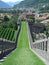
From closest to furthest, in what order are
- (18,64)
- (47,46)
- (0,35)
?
1. (18,64)
2. (47,46)
3. (0,35)

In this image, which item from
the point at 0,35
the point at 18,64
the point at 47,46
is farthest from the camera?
the point at 0,35

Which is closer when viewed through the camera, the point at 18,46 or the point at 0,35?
the point at 18,46

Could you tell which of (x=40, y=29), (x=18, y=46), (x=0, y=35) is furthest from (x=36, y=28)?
(x=18, y=46)

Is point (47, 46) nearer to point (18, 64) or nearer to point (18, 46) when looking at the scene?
point (18, 64)

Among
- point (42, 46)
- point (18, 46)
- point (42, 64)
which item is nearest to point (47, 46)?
point (42, 46)

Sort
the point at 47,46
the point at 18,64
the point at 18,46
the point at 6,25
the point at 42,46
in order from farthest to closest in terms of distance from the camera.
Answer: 1. the point at 6,25
2. the point at 18,46
3. the point at 42,46
4. the point at 47,46
5. the point at 18,64

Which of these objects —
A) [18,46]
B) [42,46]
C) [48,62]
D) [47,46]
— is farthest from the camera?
[18,46]

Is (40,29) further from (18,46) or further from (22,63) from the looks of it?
(22,63)

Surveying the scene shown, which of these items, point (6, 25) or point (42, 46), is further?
point (6, 25)

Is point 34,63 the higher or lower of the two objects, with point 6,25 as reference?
lower
